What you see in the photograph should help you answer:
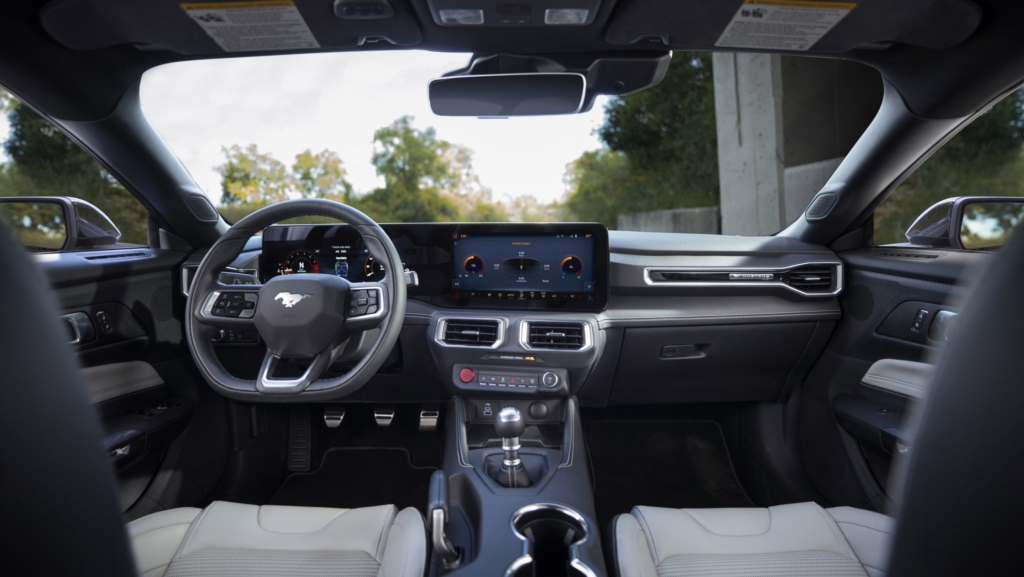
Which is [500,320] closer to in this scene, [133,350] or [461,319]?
[461,319]

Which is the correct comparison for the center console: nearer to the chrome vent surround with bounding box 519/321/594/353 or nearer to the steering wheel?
the chrome vent surround with bounding box 519/321/594/353

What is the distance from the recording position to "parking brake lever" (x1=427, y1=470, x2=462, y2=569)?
1.77m

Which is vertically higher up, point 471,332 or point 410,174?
point 410,174

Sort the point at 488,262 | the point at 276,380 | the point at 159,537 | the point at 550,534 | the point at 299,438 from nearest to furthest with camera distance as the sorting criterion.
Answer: the point at 159,537 < the point at 276,380 < the point at 550,534 < the point at 488,262 < the point at 299,438

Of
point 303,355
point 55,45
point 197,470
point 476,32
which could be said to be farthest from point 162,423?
point 476,32

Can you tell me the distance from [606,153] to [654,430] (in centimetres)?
826

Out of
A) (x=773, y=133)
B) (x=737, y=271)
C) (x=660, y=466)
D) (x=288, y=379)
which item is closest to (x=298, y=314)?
(x=288, y=379)

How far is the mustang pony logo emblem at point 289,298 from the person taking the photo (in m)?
1.84

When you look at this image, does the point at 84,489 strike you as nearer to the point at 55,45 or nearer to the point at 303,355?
the point at 303,355

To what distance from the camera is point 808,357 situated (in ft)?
9.54

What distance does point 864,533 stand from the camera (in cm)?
169

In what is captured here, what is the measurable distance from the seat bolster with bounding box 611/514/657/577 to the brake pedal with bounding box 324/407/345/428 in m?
Result: 1.78

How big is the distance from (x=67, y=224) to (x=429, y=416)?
5.70 ft

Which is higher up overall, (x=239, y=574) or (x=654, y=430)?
(x=239, y=574)
